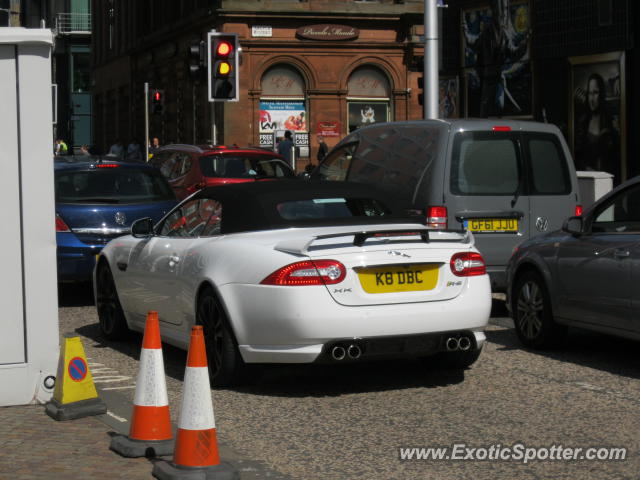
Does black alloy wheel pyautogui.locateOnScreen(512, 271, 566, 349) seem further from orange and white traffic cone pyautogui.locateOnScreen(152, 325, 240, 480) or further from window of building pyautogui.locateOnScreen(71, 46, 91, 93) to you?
window of building pyautogui.locateOnScreen(71, 46, 91, 93)

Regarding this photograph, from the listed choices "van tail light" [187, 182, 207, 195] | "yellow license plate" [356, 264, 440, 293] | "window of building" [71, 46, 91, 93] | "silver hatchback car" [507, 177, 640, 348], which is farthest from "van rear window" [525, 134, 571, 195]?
"window of building" [71, 46, 91, 93]

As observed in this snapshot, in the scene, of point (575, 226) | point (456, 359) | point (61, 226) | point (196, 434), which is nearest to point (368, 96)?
point (61, 226)

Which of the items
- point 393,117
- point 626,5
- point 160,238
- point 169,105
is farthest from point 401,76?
point 160,238

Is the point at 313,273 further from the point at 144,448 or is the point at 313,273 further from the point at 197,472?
the point at 197,472

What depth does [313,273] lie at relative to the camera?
785 centimetres

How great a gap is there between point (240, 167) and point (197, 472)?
49.7ft

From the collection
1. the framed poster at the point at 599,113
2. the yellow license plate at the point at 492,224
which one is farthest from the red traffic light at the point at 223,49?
the yellow license plate at the point at 492,224

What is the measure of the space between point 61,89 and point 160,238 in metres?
72.8

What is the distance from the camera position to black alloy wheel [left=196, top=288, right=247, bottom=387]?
8.20 meters

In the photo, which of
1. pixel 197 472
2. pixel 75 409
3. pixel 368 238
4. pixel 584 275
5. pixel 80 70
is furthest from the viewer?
pixel 80 70

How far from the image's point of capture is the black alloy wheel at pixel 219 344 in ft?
26.9

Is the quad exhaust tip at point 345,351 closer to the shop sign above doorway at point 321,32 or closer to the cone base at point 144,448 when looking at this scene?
the cone base at point 144,448

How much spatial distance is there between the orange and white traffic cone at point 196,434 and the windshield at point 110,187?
798 cm

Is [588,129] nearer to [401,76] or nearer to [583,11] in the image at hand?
[583,11]
